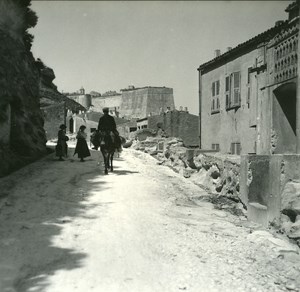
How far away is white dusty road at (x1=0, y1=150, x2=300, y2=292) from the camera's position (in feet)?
13.9

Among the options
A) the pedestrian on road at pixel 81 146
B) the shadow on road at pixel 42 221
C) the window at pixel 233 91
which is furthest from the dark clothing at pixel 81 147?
the window at pixel 233 91

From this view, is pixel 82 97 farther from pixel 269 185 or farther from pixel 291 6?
pixel 269 185

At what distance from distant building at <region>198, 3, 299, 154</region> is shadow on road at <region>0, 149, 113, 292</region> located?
668 cm

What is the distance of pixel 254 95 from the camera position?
51.1 ft

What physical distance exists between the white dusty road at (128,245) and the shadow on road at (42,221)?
13mm

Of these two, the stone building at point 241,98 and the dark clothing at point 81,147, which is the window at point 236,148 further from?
the dark clothing at point 81,147

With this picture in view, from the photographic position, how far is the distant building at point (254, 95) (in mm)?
12469

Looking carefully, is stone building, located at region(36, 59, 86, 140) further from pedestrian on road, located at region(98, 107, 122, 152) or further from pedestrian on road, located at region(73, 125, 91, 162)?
pedestrian on road, located at region(98, 107, 122, 152)

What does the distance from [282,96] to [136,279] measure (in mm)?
10592

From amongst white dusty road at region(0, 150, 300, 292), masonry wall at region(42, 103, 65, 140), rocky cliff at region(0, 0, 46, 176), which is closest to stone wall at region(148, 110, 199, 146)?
masonry wall at region(42, 103, 65, 140)

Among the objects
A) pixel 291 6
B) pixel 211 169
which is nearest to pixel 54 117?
pixel 291 6

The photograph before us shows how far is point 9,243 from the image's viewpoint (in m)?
5.13

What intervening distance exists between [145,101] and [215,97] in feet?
193

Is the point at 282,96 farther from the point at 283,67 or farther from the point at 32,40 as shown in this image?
the point at 32,40
